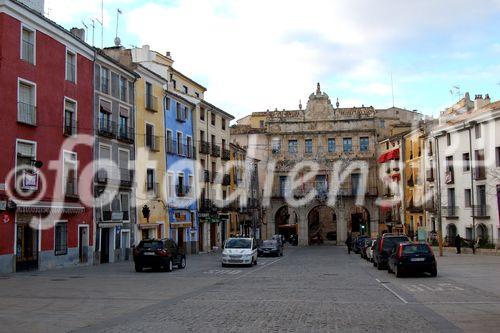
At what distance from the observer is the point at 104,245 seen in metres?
35.1

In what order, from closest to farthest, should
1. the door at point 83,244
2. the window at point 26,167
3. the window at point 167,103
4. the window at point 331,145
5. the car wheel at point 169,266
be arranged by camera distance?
the window at point 26,167 < the car wheel at point 169,266 < the door at point 83,244 < the window at point 167,103 < the window at point 331,145

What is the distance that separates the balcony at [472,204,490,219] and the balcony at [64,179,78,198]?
32.5 meters

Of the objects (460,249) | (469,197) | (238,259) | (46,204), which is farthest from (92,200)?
(469,197)

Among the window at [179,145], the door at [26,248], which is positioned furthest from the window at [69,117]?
the window at [179,145]

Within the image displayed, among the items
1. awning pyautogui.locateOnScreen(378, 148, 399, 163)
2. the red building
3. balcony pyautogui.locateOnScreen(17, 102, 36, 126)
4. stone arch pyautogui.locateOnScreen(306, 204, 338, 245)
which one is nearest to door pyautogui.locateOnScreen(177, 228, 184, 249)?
the red building

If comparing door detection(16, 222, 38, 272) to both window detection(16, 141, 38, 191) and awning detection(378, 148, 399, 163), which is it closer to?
window detection(16, 141, 38, 191)

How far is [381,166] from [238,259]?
47444 millimetres

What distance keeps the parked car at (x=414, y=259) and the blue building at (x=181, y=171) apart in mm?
24069

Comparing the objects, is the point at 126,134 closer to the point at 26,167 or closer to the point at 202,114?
the point at 26,167

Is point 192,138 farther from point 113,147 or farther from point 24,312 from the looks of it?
point 24,312

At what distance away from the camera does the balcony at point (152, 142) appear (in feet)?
136

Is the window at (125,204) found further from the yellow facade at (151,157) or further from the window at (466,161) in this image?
the window at (466,161)

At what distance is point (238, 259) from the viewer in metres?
32.3

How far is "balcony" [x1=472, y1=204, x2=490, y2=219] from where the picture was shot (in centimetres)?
4616
